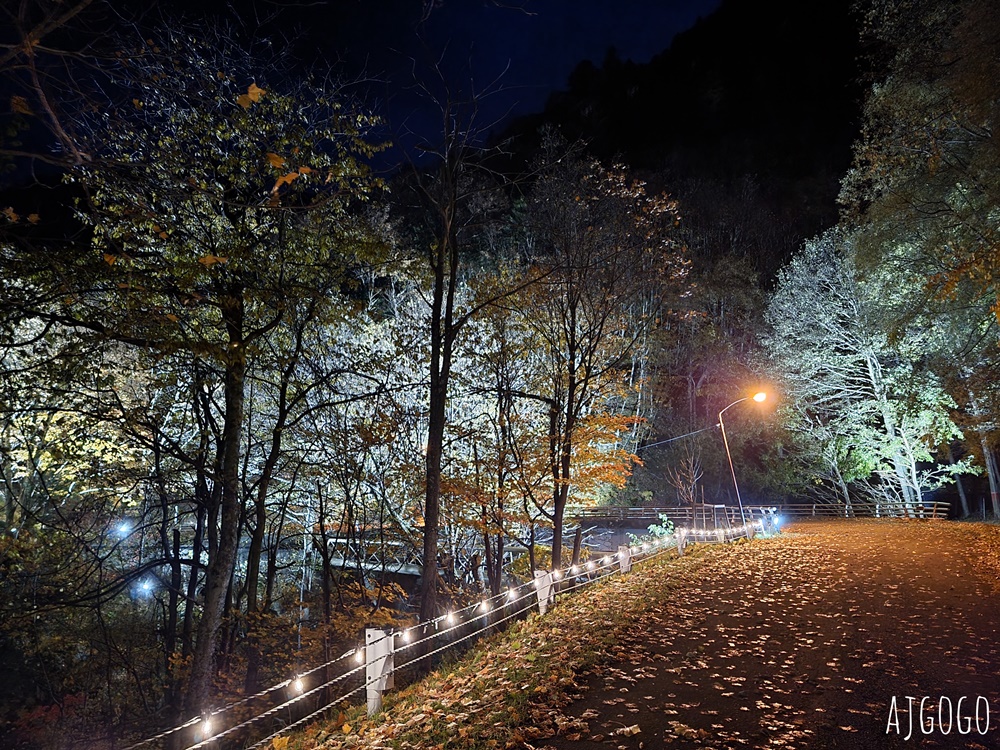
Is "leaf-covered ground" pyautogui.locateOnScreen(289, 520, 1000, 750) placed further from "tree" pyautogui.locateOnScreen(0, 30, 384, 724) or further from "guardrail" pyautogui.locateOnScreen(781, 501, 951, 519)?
"guardrail" pyautogui.locateOnScreen(781, 501, 951, 519)

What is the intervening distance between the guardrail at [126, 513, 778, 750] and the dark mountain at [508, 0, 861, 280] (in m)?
30.1

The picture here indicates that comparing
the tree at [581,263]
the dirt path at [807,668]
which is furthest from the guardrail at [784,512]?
the dirt path at [807,668]

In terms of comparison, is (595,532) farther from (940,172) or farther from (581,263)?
(940,172)

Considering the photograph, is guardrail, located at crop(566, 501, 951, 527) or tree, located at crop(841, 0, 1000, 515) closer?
tree, located at crop(841, 0, 1000, 515)

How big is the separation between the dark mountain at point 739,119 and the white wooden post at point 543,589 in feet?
115

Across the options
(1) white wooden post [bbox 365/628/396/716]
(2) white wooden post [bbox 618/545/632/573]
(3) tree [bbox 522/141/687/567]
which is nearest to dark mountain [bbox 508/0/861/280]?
(3) tree [bbox 522/141/687/567]

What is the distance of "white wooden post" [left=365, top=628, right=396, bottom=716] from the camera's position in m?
6.32

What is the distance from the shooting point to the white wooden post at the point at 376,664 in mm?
6325

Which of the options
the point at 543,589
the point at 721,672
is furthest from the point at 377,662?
the point at 543,589

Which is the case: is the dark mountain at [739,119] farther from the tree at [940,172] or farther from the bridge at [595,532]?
the tree at [940,172]

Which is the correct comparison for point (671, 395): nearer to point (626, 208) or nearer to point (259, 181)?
point (626, 208)

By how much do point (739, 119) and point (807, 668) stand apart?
6975cm

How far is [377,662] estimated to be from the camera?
6.38 meters

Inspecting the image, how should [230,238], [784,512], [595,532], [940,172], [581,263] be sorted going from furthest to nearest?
[784,512], [595,532], [581,263], [940,172], [230,238]
